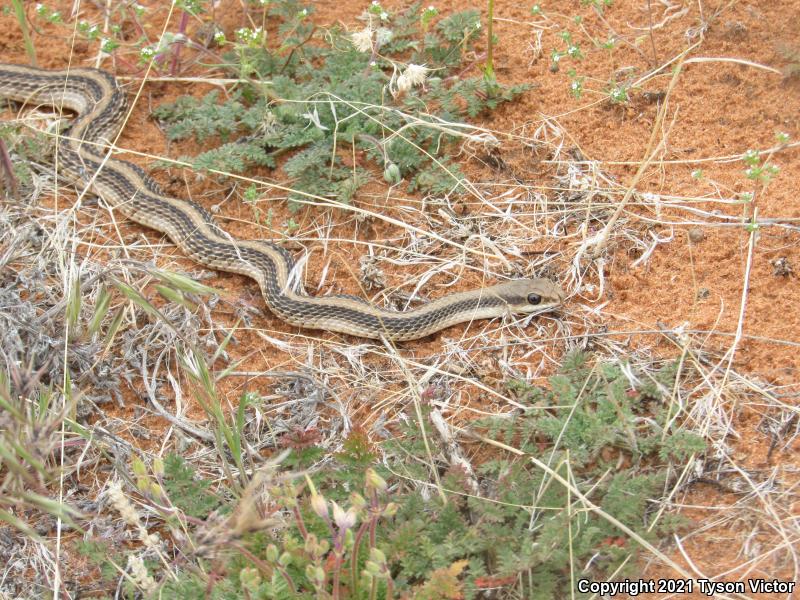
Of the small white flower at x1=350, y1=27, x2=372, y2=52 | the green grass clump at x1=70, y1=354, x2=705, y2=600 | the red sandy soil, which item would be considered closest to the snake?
the red sandy soil

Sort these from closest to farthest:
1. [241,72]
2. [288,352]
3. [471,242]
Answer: [288,352] < [471,242] < [241,72]

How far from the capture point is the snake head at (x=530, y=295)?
16.9ft

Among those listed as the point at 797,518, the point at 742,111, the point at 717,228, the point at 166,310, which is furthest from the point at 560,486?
the point at 742,111

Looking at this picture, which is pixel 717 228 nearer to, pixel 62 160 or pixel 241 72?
pixel 241 72

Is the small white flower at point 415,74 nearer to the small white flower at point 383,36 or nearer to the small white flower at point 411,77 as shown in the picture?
the small white flower at point 411,77

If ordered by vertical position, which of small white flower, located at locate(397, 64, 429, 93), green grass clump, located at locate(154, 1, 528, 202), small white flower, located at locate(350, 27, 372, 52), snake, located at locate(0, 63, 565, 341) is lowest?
snake, located at locate(0, 63, 565, 341)

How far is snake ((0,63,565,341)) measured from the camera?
5.27 meters

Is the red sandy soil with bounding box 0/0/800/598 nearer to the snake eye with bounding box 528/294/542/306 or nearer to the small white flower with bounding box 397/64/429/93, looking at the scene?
the snake eye with bounding box 528/294/542/306

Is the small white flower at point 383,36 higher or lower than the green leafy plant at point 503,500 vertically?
higher

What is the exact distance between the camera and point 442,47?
659 cm

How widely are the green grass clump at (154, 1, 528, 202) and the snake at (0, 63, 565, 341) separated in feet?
1.38

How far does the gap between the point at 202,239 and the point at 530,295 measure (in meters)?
2.28

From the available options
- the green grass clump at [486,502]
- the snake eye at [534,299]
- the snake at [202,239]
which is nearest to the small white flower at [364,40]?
the snake at [202,239]

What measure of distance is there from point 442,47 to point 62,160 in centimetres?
297
